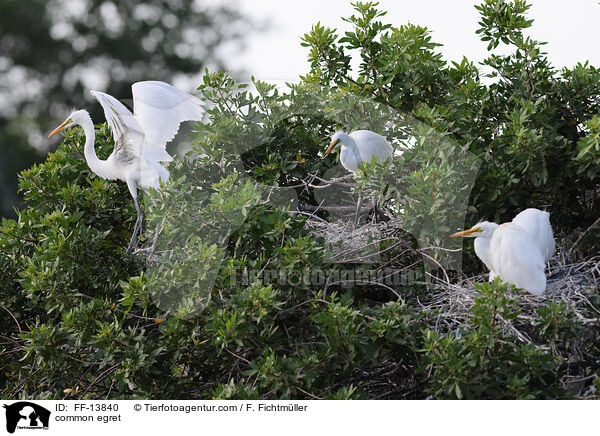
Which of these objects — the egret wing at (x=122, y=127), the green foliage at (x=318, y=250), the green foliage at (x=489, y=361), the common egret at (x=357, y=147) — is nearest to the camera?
the green foliage at (x=489, y=361)

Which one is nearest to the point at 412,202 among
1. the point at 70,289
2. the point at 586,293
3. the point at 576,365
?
the point at 586,293

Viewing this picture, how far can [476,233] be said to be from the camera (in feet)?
7.53

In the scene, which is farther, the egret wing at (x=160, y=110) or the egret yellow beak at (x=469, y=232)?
the egret wing at (x=160, y=110)

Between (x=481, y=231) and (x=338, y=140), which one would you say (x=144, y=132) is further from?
(x=481, y=231)

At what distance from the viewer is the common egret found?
2668mm

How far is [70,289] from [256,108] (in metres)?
1.18

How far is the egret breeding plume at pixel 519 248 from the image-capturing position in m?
2.18

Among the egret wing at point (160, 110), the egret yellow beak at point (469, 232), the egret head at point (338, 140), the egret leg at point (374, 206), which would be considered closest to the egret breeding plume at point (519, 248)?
the egret yellow beak at point (469, 232)

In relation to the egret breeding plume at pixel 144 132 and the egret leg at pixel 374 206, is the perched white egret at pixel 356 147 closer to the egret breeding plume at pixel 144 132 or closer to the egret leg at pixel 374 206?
the egret leg at pixel 374 206

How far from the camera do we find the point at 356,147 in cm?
270

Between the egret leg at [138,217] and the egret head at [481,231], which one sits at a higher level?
the egret leg at [138,217]

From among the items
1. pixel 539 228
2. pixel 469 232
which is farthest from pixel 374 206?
pixel 539 228

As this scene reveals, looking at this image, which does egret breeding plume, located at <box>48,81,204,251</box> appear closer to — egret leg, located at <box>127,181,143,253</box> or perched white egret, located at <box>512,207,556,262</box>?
egret leg, located at <box>127,181,143,253</box>

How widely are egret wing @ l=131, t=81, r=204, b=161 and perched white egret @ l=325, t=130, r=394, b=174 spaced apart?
0.71 metres
